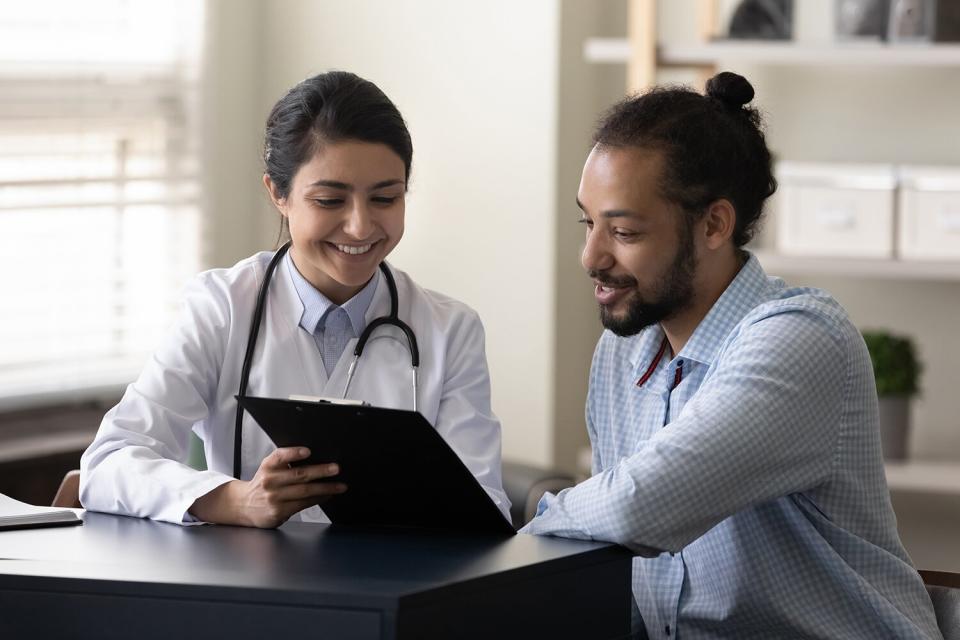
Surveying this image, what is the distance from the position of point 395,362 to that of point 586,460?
1660mm

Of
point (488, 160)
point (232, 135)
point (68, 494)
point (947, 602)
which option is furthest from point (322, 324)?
point (232, 135)

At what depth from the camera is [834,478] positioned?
1517mm

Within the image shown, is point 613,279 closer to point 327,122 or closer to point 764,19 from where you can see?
point 327,122

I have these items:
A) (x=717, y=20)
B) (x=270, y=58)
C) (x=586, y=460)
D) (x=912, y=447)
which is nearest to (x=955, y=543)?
(x=912, y=447)

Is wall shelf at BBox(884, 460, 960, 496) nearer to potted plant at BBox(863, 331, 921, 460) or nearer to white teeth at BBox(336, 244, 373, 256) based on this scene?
potted plant at BBox(863, 331, 921, 460)

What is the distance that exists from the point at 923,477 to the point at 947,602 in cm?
159

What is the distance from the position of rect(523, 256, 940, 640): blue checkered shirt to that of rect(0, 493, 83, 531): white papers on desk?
506 mm

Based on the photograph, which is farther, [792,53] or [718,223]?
[792,53]

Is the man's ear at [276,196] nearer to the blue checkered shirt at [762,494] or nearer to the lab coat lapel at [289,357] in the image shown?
the lab coat lapel at [289,357]

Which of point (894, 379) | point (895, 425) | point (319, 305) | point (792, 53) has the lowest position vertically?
point (895, 425)

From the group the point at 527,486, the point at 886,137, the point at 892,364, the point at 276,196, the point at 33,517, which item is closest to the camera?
the point at 33,517

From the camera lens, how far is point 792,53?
316 cm

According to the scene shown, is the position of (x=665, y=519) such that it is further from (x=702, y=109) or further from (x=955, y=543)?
(x=955, y=543)

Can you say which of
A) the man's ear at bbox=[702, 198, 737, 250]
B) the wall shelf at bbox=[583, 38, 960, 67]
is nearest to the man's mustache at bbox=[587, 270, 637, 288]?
the man's ear at bbox=[702, 198, 737, 250]
